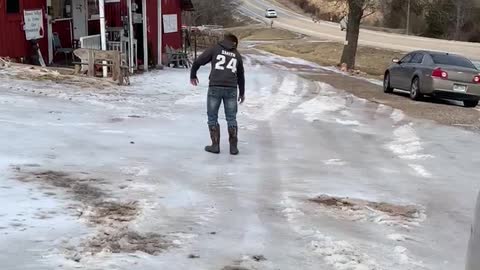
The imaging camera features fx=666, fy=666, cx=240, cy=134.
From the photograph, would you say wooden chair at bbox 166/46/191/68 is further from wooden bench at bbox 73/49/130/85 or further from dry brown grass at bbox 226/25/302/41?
dry brown grass at bbox 226/25/302/41

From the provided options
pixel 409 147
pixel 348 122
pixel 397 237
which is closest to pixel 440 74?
pixel 348 122

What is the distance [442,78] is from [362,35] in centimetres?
5248

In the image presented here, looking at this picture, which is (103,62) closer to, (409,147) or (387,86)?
(387,86)

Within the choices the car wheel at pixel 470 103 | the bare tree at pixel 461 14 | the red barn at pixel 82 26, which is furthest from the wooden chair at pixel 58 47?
the bare tree at pixel 461 14

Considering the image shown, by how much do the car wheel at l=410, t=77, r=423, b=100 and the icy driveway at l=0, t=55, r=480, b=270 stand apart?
5.11 m

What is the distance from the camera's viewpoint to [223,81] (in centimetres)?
884

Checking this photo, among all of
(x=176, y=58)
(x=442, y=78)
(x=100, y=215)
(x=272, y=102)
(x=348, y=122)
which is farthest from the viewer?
(x=176, y=58)

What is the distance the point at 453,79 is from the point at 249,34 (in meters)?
61.2

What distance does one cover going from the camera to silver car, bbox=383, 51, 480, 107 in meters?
17.1

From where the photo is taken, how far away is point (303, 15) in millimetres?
103500

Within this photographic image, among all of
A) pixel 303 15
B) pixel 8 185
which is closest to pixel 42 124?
pixel 8 185

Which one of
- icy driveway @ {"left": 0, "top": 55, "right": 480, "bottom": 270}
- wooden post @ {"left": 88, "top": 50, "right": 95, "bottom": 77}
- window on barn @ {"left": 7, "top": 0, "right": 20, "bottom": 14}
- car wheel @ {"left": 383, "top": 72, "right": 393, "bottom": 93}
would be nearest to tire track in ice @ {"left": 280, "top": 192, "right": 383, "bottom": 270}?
icy driveway @ {"left": 0, "top": 55, "right": 480, "bottom": 270}

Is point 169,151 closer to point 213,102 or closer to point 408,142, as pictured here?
point 213,102

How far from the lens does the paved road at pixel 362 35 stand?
5576 cm
